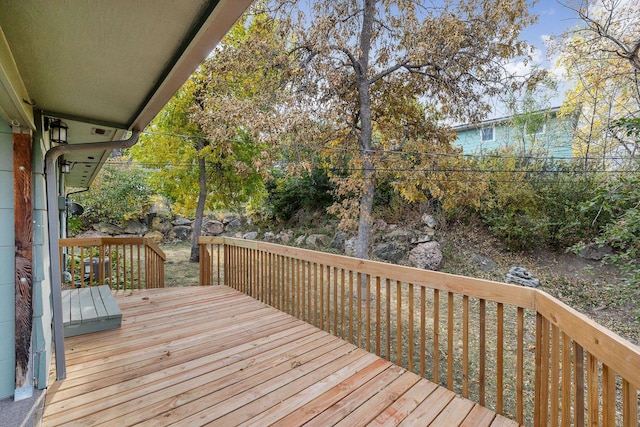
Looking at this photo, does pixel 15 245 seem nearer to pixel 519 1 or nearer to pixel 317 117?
pixel 317 117

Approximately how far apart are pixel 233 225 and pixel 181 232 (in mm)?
2227

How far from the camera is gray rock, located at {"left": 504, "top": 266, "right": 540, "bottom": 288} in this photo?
6426 millimetres

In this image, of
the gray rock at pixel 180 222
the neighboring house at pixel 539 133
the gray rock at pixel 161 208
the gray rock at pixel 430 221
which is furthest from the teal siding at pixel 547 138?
the gray rock at pixel 161 208

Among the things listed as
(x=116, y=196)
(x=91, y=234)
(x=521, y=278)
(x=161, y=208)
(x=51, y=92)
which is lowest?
(x=521, y=278)

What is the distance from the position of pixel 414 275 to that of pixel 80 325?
3.10 m

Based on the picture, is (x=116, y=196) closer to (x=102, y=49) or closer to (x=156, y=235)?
(x=156, y=235)

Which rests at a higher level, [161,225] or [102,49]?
[102,49]

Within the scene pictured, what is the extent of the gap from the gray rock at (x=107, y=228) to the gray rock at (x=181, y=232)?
1951 millimetres

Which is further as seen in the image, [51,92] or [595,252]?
[595,252]

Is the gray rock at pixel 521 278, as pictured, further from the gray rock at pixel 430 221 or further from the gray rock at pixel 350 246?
the gray rock at pixel 350 246

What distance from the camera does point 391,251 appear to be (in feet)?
26.8

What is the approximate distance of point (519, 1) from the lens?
15.6 feet

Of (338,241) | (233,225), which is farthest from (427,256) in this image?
(233,225)

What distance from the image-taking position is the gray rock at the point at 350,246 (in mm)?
8695
